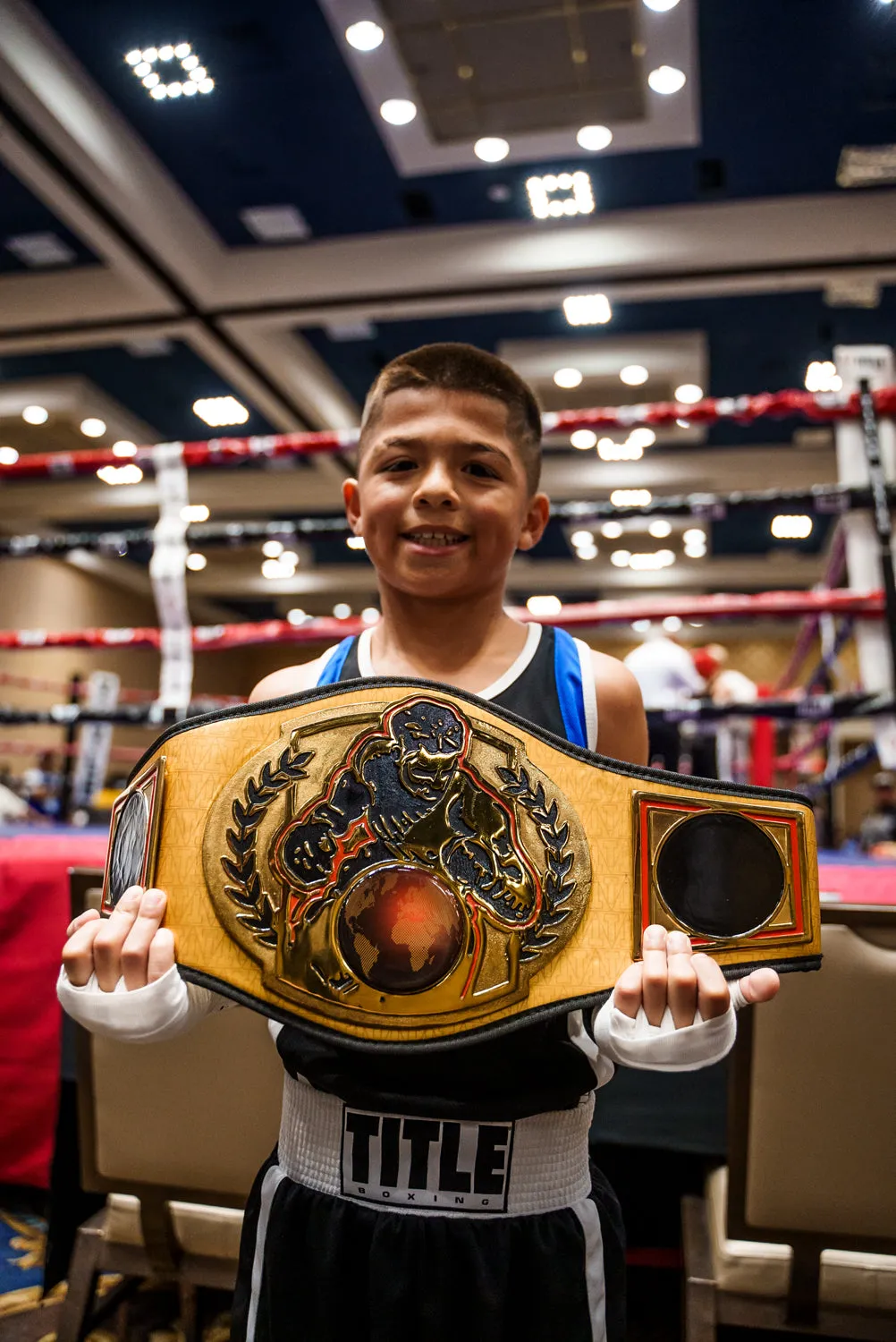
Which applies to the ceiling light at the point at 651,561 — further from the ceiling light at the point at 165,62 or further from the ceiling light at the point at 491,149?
the ceiling light at the point at 165,62

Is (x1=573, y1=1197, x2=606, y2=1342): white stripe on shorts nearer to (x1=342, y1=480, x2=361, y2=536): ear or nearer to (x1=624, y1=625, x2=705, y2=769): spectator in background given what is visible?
(x1=342, y1=480, x2=361, y2=536): ear

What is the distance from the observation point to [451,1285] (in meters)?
0.68

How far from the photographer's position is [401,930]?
579mm

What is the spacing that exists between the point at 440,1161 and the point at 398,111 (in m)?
4.48

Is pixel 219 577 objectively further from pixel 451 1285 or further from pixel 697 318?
pixel 451 1285

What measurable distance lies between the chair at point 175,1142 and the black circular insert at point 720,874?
2.20ft

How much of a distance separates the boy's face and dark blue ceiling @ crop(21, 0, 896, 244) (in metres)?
2.64

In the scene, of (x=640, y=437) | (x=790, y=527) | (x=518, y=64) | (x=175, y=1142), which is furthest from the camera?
(x=790, y=527)

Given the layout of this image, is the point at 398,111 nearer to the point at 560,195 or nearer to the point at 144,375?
the point at 560,195

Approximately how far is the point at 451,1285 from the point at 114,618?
11.5 metres

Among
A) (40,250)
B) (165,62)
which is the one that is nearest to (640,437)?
(165,62)

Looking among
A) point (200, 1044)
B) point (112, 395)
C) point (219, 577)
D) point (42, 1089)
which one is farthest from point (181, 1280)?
point (219, 577)

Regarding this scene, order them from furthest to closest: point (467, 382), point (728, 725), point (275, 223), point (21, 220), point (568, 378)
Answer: point (568, 378), point (275, 223), point (21, 220), point (728, 725), point (467, 382)

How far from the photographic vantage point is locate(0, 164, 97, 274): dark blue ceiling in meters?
4.48
